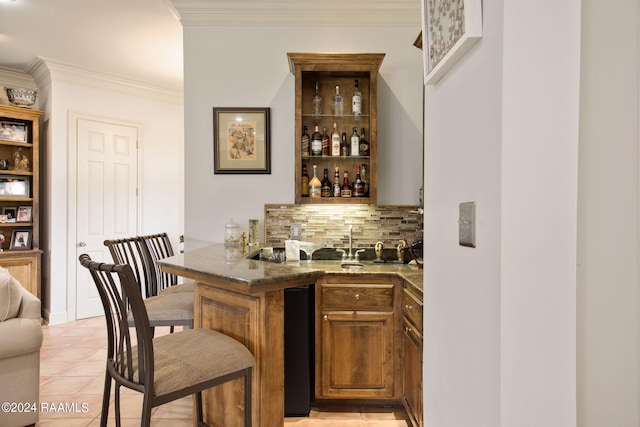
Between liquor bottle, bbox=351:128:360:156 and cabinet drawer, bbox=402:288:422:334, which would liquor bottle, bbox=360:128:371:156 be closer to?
liquor bottle, bbox=351:128:360:156

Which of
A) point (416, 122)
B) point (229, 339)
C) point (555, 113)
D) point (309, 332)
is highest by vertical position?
point (416, 122)

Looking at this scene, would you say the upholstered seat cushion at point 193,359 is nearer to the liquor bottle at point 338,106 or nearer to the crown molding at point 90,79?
the liquor bottle at point 338,106

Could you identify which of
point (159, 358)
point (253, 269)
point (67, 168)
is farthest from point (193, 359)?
point (67, 168)

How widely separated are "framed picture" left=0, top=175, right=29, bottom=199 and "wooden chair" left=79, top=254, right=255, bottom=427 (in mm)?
3379

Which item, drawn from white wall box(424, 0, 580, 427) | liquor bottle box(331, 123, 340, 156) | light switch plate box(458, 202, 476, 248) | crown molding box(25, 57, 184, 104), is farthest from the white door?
white wall box(424, 0, 580, 427)

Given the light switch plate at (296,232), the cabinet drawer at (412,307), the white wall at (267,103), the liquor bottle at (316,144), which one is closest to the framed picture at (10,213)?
the white wall at (267,103)

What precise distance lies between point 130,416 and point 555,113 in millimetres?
2737

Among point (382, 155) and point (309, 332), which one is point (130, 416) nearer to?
point (309, 332)

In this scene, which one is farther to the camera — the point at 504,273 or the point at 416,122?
the point at 416,122

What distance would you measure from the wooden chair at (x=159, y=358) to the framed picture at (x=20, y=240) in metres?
3.35

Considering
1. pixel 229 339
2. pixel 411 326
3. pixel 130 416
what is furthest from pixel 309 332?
pixel 130 416

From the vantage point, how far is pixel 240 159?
3.11 meters

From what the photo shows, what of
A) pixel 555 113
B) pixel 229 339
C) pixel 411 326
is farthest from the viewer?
pixel 411 326

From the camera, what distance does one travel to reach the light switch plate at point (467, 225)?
0.90 metres
